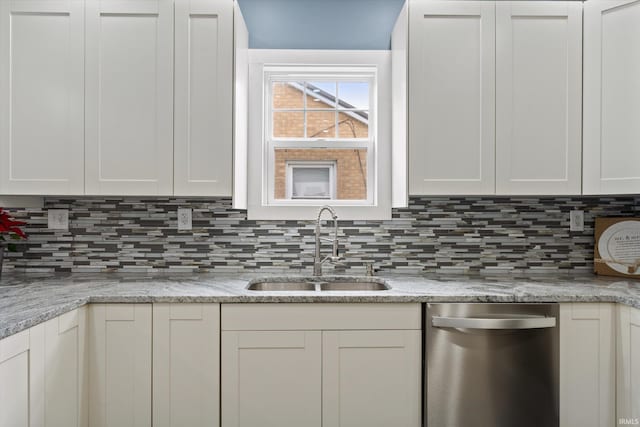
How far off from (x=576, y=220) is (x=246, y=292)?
6.41 ft

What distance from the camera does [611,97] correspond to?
2.04m

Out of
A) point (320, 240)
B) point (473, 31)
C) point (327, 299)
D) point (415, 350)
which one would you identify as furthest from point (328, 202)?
point (473, 31)

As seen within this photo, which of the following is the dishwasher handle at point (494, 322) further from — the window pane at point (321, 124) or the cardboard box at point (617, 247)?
the window pane at point (321, 124)

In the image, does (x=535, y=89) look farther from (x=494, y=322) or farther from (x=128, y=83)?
(x=128, y=83)

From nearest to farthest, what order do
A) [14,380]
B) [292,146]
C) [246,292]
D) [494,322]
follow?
[14,380] → [494,322] → [246,292] → [292,146]

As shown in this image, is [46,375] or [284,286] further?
[284,286]

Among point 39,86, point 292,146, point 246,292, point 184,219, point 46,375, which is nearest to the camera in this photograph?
point 46,375

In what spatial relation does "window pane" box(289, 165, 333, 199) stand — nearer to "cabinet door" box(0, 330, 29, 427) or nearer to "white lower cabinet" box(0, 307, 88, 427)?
"white lower cabinet" box(0, 307, 88, 427)

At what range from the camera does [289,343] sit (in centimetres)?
178

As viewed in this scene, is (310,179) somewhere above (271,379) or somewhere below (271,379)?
above

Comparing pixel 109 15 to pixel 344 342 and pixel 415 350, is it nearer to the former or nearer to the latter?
pixel 344 342

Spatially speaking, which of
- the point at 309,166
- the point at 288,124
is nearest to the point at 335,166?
the point at 309,166

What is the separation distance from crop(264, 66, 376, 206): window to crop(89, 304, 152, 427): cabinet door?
1.04 metres

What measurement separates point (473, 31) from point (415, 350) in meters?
1.57
